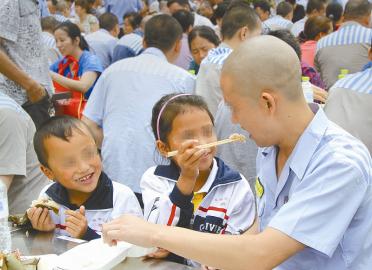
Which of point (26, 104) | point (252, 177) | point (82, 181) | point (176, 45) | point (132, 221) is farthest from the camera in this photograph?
point (176, 45)

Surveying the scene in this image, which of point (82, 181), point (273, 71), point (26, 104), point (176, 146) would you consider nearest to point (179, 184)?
point (176, 146)

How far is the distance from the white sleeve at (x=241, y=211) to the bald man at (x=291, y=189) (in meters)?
0.44

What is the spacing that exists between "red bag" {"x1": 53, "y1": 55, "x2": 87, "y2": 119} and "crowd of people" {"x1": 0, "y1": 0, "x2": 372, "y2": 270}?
554mm

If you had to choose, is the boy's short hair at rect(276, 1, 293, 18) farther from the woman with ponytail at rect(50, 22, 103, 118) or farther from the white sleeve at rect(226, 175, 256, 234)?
the white sleeve at rect(226, 175, 256, 234)

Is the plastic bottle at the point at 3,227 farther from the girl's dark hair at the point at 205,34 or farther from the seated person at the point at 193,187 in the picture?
the girl's dark hair at the point at 205,34

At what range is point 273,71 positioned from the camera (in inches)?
54.4

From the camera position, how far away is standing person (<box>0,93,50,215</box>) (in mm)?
2275

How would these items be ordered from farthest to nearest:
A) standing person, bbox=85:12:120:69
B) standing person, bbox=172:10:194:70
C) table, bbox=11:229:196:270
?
standing person, bbox=85:12:120:69
standing person, bbox=172:10:194:70
table, bbox=11:229:196:270

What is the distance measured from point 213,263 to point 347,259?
333 millimetres

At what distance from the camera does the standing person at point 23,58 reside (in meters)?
3.12

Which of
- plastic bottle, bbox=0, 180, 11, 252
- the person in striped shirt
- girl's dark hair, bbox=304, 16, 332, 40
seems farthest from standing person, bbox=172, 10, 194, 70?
plastic bottle, bbox=0, 180, 11, 252

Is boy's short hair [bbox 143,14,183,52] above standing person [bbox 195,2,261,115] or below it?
above

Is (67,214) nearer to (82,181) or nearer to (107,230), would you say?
(82,181)

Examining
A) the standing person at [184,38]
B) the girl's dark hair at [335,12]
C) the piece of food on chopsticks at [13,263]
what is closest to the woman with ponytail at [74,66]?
the standing person at [184,38]
